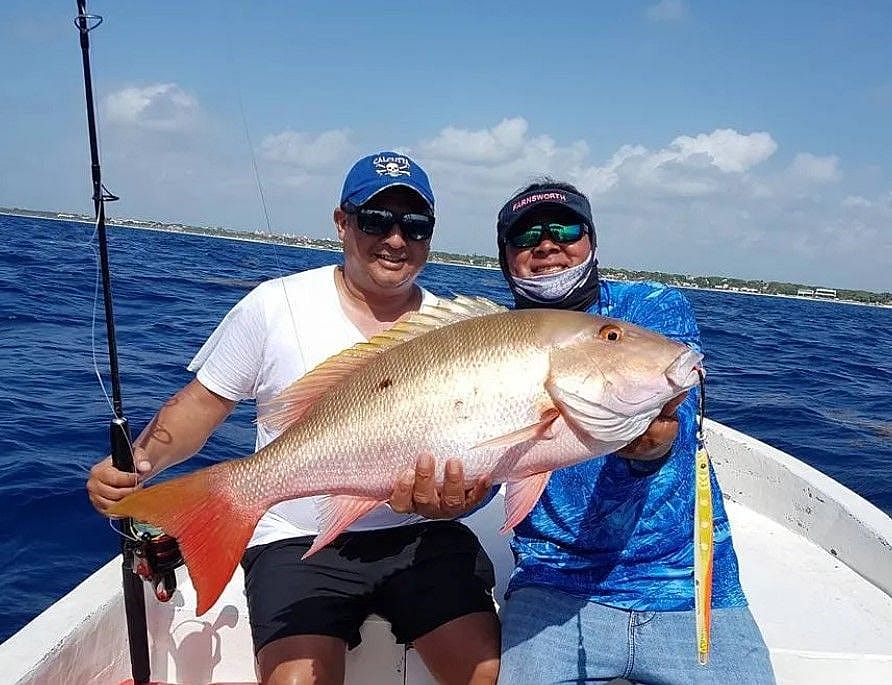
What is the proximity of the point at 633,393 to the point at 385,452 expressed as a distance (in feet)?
2.70

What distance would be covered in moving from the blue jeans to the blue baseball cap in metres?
1.87

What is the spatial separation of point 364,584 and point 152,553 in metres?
0.86

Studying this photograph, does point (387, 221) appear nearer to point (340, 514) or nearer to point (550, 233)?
point (550, 233)

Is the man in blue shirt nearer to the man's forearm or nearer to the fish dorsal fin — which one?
the fish dorsal fin

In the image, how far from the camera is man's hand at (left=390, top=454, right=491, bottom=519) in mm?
2422

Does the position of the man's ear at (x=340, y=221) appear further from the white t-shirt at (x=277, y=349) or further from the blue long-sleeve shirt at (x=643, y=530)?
the blue long-sleeve shirt at (x=643, y=530)

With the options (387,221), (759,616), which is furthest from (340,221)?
(759,616)

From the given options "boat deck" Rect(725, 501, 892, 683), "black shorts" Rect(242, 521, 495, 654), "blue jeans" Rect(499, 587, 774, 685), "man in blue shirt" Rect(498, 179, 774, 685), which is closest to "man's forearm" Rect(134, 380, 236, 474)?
"black shorts" Rect(242, 521, 495, 654)

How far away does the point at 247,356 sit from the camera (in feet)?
10.9

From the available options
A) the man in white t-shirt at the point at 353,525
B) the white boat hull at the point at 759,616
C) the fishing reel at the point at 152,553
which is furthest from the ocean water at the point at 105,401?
the white boat hull at the point at 759,616

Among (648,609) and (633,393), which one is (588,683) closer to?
(648,609)

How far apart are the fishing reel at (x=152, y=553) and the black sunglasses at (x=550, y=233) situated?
1879 millimetres

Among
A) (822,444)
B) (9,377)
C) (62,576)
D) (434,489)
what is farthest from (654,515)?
(9,377)

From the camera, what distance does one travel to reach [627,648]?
9.27 feet
